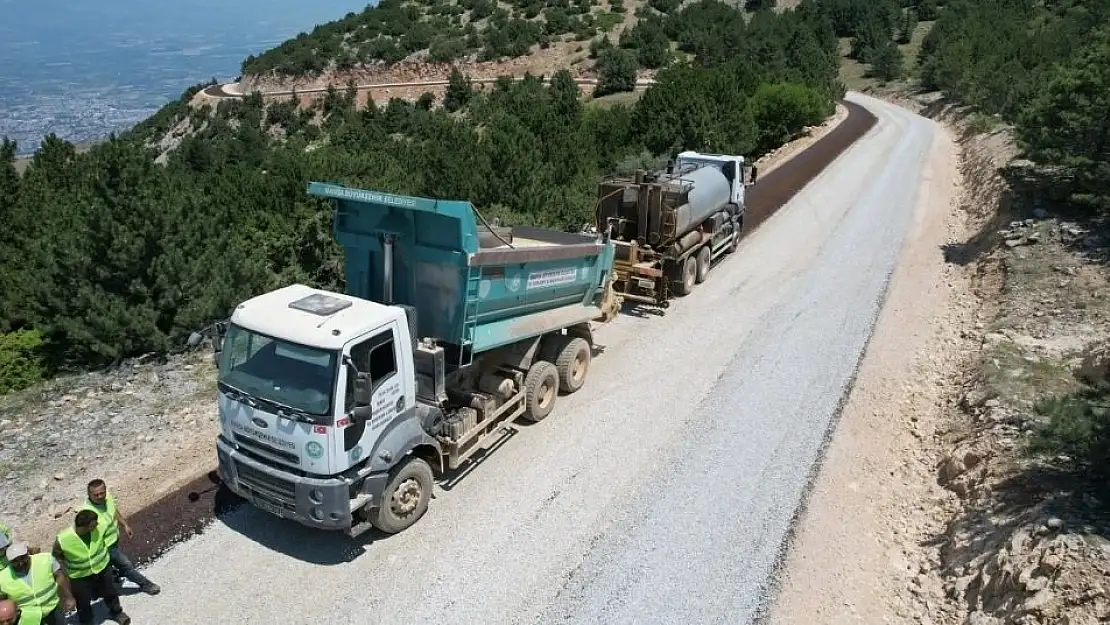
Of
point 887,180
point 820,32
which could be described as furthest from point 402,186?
point 820,32

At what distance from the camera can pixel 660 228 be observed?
15102mm

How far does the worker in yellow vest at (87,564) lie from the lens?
6.27 meters

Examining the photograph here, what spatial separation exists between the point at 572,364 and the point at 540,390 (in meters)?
0.97

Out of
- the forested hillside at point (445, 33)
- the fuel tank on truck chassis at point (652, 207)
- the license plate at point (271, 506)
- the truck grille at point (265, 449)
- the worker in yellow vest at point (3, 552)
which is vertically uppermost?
the forested hillside at point (445, 33)

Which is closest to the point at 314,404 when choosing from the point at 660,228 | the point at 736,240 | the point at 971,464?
the point at 971,464

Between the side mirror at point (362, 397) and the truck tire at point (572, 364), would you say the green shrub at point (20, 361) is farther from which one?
the truck tire at point (572, 364)

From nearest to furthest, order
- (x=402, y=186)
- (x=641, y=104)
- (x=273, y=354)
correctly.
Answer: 1. (x=273, y=354)
2. (x=402, y=186)
3. (x=641, y=104)

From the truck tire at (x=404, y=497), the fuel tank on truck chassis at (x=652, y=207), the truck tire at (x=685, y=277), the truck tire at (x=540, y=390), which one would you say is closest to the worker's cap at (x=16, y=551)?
the truck tire at (x=404, y=497)

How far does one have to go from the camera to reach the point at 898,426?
10625mm

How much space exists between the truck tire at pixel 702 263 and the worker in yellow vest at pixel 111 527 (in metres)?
12.5

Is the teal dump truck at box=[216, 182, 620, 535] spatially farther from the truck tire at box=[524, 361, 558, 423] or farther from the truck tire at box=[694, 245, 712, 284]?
the truck tire at box=[694, 245, 712, 284]

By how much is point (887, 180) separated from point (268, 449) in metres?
26.0

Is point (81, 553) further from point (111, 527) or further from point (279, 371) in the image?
point (279, 371)

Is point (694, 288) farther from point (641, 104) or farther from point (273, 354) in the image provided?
point (641, 104)
